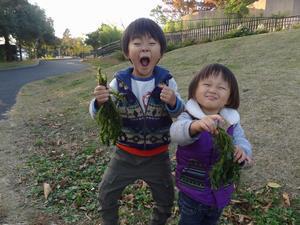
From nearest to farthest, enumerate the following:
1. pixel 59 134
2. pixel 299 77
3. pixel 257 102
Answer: pixel 257 102, pixel 59 134, pixel 299 77

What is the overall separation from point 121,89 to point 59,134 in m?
4.18

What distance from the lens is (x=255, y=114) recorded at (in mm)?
5551

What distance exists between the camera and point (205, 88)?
224 cm

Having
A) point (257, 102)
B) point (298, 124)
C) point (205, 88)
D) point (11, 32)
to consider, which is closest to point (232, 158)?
point (205, 88)

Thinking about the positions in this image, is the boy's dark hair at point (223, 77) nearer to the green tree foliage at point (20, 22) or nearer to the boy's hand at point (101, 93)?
the boy's hand at point (101, 93)

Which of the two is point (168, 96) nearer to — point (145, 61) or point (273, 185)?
point (145, 61)

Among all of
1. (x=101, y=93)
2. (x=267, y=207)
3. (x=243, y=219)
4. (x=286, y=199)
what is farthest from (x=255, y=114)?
(x=101, y=93)

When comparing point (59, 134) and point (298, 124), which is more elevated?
point (298, 124)

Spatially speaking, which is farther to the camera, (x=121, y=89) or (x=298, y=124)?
(x=298, y=124)

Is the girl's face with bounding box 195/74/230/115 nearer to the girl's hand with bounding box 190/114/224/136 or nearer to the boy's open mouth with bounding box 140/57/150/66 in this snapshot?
the girl's hand with bounding box 190/114/224/136

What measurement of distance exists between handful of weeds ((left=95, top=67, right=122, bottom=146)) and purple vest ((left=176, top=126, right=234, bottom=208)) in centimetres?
45

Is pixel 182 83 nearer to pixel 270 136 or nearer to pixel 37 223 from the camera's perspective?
pixel 270 136

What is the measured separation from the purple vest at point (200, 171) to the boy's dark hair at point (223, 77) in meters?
0.18

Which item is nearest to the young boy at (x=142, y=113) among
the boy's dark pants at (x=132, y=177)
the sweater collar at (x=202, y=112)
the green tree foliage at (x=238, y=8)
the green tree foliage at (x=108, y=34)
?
the boy's dark pants at (x=132, y=177)
